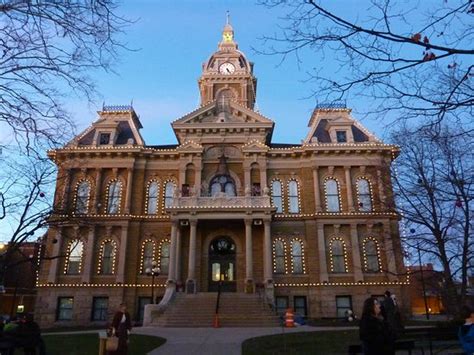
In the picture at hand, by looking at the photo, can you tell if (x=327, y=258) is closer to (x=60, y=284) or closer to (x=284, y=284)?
(x=284, y=284)

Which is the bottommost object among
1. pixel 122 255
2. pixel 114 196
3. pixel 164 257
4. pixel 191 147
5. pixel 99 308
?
pixel 99 308

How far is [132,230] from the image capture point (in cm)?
3094

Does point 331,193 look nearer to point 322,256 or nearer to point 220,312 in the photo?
point 322,256

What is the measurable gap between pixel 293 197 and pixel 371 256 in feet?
23.4

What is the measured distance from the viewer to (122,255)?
1174 inches

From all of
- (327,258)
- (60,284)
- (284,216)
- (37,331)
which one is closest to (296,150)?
(284,216)

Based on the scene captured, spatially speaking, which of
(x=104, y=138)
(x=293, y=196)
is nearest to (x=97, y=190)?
(x=104, y=138)

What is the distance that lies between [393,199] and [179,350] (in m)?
17.0

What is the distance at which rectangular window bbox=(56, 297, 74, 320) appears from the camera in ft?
94.9

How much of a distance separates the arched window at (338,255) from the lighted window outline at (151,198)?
13717 mm

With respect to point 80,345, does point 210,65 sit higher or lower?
higher

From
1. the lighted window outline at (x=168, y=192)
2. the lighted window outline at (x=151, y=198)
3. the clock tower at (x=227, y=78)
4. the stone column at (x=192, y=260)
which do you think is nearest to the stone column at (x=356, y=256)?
the stone column at (x=192, y=260)

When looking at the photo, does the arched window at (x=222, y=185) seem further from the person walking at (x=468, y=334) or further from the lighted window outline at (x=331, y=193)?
the person walking at (x=468, y=334)

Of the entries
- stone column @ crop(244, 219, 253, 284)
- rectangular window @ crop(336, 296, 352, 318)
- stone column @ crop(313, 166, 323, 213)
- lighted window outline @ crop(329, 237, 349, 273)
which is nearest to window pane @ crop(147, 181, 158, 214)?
stone column @ crop(244, 219, 253, 284)
